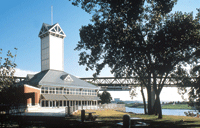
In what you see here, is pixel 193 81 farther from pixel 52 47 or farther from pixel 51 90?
pixel 52 47

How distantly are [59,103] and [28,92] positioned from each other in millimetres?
8979

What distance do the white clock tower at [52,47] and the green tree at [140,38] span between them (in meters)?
29.7

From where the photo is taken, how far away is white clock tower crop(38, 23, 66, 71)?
58.1m

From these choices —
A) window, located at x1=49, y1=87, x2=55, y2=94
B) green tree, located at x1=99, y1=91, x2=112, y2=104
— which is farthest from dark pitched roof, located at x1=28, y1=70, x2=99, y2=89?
green tree, located at x1=99, y1=91, x2=112, y2=104

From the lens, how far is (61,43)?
61.5m

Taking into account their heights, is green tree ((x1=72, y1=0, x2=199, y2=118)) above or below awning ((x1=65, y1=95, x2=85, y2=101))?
above

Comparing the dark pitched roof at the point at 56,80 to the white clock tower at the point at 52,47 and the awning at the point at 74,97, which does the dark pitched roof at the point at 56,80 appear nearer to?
the awning at the point at 74,97

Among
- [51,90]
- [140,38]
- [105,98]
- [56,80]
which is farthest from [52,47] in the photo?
[105,98]

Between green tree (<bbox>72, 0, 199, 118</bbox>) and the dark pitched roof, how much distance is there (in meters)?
19.6

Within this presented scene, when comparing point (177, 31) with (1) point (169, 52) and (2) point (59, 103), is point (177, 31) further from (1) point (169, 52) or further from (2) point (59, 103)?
(2) point (59, 103)

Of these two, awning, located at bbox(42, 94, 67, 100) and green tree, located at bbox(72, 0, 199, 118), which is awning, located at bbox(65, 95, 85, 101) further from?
green tree, located at bbox(72, 0, 199, 118)

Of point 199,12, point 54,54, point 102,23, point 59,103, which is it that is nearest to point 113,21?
point 102,23

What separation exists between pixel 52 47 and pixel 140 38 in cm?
3542

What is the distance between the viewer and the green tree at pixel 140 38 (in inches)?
1056
